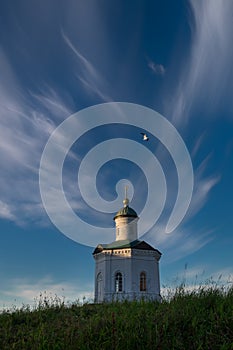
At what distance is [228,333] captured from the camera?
5.50 m

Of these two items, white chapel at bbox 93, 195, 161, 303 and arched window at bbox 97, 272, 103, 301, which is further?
arched window at bbox 97, 272, 103, 301

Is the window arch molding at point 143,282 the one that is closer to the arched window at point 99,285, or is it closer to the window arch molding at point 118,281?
the window arch molding at point 118,281

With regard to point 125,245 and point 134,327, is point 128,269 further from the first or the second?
point 134,327

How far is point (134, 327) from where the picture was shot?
571cm

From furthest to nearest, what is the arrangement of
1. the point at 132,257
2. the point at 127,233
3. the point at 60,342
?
the point at 127,233 → the point at 132,257 → the point at 60,342

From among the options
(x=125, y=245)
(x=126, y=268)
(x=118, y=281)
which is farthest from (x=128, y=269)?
(x=125, y=245)

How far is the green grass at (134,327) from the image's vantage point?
5277 millimetres

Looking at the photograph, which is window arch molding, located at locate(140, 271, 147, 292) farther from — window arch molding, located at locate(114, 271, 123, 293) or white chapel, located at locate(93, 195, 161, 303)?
window arch molding, located at locate(114, 271, 123, 293)

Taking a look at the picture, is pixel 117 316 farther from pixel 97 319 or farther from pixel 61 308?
pixel 61 308

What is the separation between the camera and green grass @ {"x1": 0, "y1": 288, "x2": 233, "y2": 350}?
17.3 feet

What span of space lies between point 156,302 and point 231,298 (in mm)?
1720

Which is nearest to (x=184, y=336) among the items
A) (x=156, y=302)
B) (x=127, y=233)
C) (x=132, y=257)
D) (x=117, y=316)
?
(x=117, y=316)

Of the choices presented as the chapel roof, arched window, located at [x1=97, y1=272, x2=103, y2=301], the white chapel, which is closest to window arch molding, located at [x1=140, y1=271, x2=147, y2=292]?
the white chapel

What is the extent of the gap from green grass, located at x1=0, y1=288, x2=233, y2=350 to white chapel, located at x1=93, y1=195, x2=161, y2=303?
2068cm
